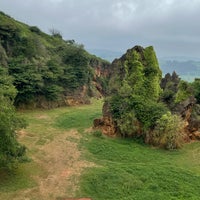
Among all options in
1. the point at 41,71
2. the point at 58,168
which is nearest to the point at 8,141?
the point at 58,168

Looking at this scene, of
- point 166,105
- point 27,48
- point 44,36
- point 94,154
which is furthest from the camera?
point 44,36

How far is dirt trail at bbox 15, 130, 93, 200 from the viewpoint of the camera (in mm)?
23562

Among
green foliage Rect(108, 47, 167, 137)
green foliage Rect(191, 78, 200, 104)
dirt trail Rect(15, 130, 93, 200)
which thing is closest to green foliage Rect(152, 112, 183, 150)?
green foliage Rect(108, 47, 167, 137)

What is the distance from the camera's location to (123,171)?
86.9ft

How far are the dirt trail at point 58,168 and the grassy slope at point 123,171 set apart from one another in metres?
0.43

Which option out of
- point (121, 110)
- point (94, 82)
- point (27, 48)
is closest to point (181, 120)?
point (121, 110)

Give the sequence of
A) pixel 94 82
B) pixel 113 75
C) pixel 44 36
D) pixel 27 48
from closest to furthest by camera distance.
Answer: pixel 113 75 → pixel 27 48 → pixel 94 82 → pixel 44 36

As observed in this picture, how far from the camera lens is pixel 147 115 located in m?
35.2

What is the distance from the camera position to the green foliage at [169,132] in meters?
33.0

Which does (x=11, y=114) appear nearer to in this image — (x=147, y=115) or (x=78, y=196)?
(x=78, y=196)

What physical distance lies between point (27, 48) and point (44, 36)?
27472 millimetres

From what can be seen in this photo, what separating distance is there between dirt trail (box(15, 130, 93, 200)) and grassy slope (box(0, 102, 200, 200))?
427 millimetres

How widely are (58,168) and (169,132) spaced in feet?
36.8

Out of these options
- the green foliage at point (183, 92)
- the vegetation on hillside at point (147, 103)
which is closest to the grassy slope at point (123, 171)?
the vegetation on hillside at point (147, 103)
